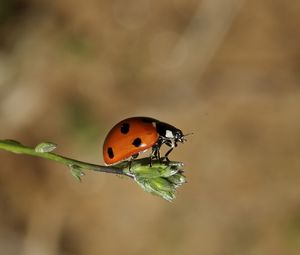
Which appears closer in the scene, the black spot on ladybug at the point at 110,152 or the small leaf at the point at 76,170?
the small leaf at the point at 76,170

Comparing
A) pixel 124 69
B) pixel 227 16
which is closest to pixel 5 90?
pixel 124 69

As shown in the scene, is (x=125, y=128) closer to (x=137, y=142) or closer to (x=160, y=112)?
(x=137, y=142)

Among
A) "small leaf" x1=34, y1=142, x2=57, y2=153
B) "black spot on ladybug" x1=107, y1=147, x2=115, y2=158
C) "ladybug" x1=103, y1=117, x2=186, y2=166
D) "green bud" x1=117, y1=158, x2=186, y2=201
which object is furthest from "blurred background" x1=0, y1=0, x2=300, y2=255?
"small leaf" x1=34, y1=142, x2=57, y2=153

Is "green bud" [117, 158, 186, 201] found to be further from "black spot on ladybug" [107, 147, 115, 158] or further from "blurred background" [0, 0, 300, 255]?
"blurred background" [0, 0, 300, 255]

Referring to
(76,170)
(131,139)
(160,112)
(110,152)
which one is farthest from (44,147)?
(160,112)

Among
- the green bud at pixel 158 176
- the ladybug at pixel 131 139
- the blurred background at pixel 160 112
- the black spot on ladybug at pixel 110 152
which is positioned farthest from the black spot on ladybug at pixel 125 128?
the blurred background at pixel 160 112

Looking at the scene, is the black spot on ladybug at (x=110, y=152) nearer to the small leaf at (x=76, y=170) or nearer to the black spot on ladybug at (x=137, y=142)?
the black spot on ladybug at (x=137, y=142)
